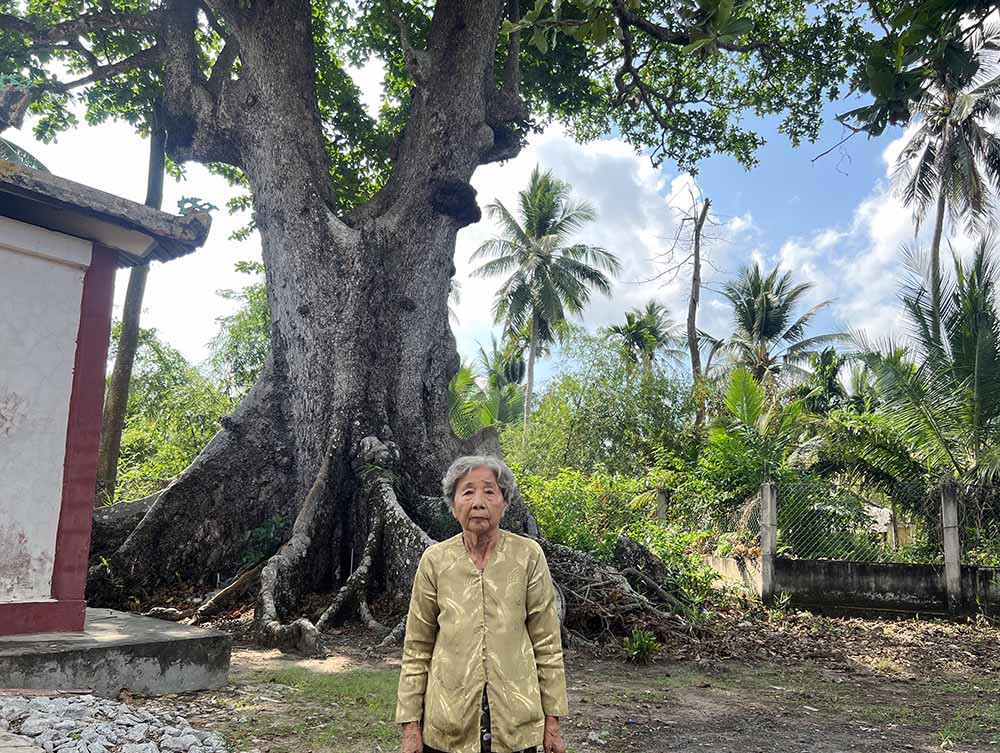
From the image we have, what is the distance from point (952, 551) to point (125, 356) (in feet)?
39.7

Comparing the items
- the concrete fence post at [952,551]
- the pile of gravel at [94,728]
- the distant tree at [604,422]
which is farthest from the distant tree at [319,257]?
the distant tree at [604,422]

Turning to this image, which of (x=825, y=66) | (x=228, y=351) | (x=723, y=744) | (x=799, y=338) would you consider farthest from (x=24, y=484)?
(x=799, y=338)

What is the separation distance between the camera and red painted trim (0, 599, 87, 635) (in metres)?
5.38

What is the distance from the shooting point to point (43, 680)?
490cm

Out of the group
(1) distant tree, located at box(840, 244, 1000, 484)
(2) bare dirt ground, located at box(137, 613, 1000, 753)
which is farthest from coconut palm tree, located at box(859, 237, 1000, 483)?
(2) bare dirt ground, located at box(137, 613, 1000, 753)

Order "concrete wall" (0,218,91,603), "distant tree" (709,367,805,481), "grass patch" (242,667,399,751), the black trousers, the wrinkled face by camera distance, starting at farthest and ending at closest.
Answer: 1. "distant tree" (709,367,805,481)
2. "concrete wall" (0,218,91,603)
3. "grass patch" (242,667,399,751)
4. the wrinkled face
5. the black trousers

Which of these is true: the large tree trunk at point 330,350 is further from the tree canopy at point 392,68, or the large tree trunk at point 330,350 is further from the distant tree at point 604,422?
the distant tree at point 604,422

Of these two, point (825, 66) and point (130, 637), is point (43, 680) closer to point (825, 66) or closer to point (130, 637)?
point (130, 637)

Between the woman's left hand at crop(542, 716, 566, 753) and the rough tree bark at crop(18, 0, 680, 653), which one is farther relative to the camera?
the rough tree bark at crop(18, 0, 680, 653)

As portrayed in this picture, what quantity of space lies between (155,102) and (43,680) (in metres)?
10.6

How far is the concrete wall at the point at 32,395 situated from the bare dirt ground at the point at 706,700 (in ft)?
4.38

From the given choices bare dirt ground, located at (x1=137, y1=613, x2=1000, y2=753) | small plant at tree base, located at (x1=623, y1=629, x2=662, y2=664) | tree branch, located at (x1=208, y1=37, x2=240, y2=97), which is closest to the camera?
bare dirt ground, located at (x1=137, y1=613, x2=1000, y2=753)

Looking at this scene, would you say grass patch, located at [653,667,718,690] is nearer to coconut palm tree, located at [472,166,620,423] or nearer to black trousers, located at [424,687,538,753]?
black trousers, located at [424,687,538,753]

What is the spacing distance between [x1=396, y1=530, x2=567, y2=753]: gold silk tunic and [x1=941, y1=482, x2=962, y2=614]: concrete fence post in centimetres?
957
